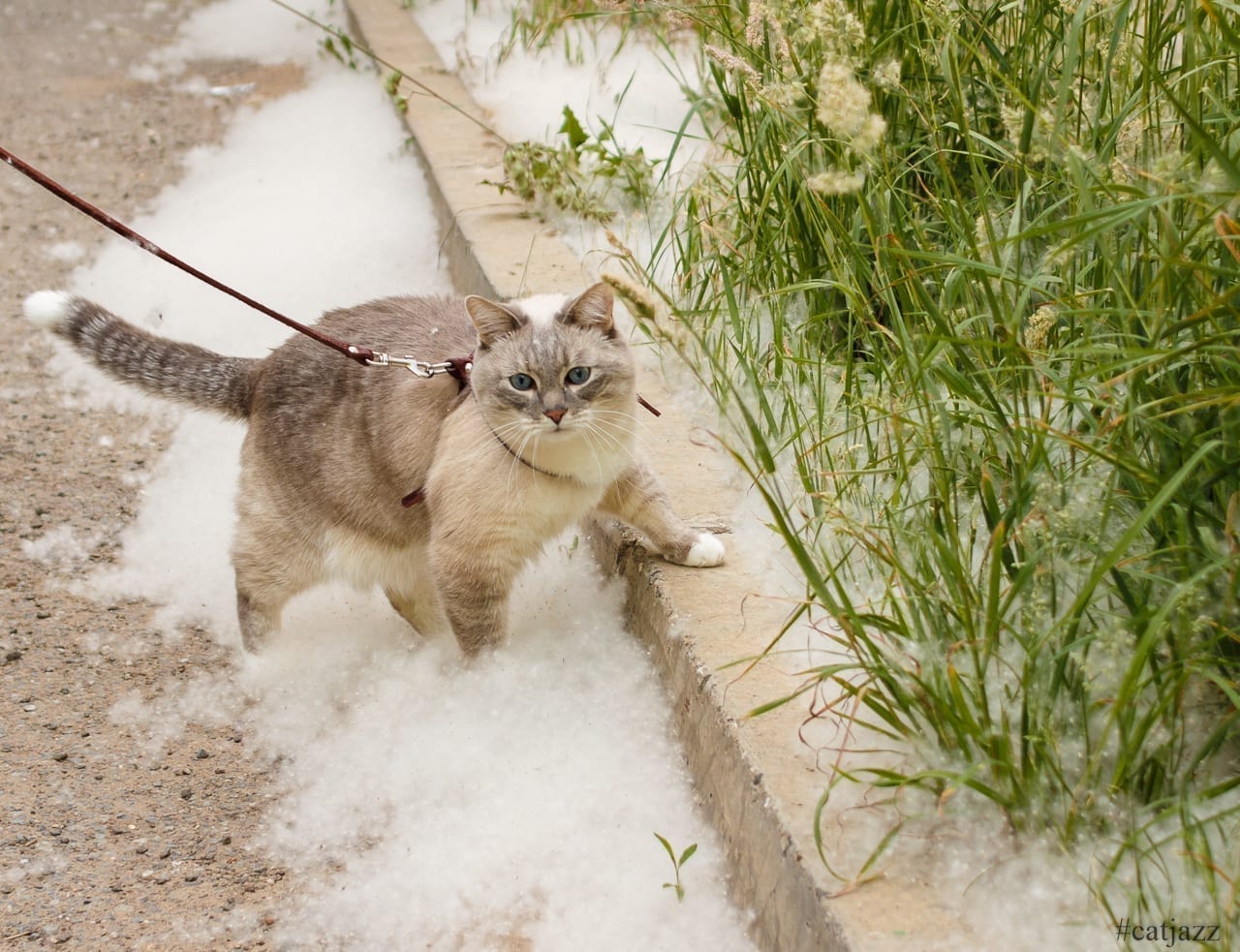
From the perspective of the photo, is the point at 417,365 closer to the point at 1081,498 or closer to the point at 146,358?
the point at 146,358

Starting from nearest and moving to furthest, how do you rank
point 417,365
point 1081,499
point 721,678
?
point 1081,499 < point 721,678 < point 417,365

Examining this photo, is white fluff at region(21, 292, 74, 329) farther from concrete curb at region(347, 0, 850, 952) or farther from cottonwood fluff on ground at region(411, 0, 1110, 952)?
cottonwood fluff on ground at region(411, 0, 1110, 952)

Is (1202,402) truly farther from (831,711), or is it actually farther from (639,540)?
(639,540)

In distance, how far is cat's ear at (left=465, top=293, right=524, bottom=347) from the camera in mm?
2863

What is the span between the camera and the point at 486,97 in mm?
6125

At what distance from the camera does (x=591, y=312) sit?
2.93 metres

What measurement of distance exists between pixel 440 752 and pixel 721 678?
0.76m

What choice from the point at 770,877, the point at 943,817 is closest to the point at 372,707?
the point at 770,877

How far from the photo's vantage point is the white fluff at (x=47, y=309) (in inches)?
131

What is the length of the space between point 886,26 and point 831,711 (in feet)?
6.07

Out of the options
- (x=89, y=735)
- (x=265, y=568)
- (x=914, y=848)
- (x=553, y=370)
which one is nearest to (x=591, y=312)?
(x=553, y=370)

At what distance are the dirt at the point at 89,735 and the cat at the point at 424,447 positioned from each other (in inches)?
15.9

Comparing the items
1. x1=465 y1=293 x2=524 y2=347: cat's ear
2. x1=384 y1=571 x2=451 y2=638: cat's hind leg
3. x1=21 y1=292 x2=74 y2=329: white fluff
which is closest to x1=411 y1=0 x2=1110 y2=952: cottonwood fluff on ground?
x1=465 y1=293 x2=524 y2=347: cat's ear

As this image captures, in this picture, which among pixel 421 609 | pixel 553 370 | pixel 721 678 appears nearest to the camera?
pixel 721 678
